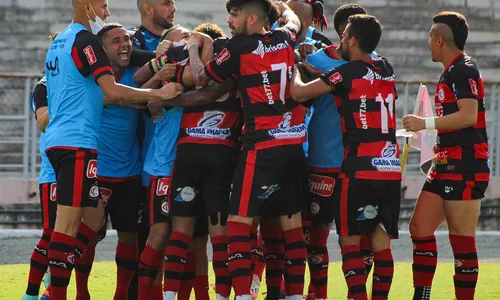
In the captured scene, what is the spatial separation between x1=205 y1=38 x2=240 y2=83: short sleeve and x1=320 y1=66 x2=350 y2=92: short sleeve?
615mm

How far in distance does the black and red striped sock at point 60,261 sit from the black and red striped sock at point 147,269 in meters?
→ 0.55

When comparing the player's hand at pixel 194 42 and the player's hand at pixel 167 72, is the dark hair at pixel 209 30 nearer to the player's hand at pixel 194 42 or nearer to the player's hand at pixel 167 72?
the player's hand at pixel 194 42

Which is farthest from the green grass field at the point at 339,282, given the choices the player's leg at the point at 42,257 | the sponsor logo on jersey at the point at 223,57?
the sponsor logo on jersey at the point at 223,57

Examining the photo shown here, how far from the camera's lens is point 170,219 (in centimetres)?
811

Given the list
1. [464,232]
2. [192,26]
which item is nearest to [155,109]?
[464,232]

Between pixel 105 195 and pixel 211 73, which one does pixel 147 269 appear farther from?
pixel 211 73

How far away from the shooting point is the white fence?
15.6 meters

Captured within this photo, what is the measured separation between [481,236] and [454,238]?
662cm

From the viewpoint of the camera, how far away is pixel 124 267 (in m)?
8.53

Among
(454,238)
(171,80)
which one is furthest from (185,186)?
(454,238)

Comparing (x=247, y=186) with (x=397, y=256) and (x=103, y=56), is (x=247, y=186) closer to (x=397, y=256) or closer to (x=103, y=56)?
(x=103, y=56)

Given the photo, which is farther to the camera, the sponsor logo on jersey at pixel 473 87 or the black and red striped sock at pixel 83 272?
the black and red striped sock at pixel 83 272

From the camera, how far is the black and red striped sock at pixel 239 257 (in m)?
7.64

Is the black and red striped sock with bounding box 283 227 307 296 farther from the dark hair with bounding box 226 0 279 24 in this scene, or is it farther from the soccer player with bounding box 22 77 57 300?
the soccer player with bounding box 22 77 57 300
